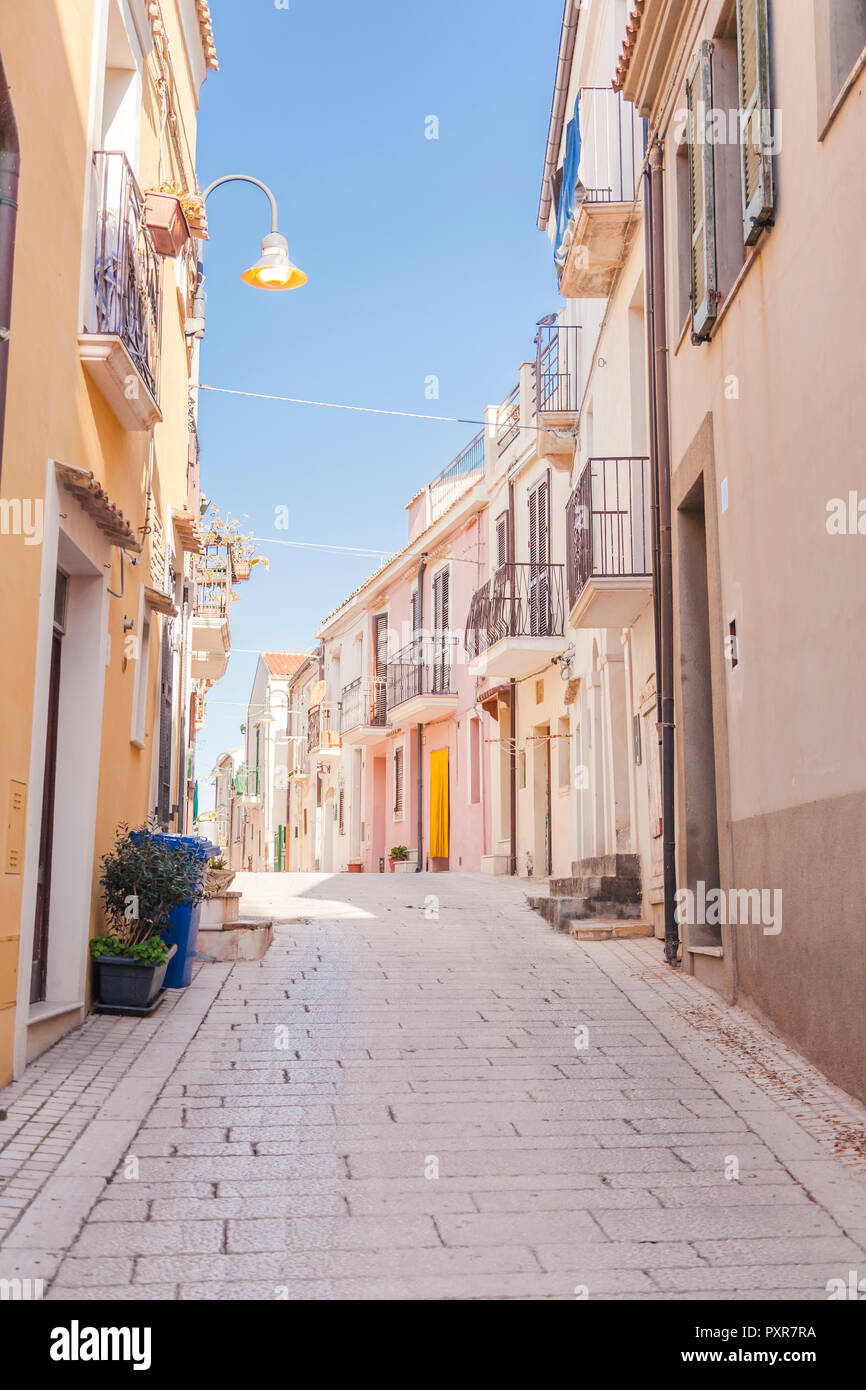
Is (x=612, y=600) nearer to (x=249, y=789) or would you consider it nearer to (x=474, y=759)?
(x=474, y=759)

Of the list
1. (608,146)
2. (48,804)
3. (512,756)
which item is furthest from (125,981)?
(512,756)

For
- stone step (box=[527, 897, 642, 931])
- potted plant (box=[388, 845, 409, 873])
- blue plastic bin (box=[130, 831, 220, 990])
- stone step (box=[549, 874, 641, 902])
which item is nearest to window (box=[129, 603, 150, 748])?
blue plastic bin (box=[130, 831, 220, 990])

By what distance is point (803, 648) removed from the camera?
736 cm

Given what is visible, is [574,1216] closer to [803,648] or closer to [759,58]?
[803,648]

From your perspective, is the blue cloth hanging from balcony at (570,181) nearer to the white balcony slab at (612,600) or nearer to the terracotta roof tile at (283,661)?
the white balcony slab at (612,600)

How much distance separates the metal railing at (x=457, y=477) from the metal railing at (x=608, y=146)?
1004 cm

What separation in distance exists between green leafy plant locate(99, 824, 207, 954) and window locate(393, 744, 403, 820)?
2144 centimetres

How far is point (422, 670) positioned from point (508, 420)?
561cm

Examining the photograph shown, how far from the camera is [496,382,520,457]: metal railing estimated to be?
23.1 metres

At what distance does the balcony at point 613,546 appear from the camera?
13062 millimetres

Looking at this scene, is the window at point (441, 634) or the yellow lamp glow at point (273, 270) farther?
the window at point (441, 634)

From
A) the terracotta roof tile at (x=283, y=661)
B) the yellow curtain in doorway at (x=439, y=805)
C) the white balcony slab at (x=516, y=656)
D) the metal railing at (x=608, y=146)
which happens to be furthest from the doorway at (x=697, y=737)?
the terracotta roof tile at (x=283, y=661)

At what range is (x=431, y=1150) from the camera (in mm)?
5844
